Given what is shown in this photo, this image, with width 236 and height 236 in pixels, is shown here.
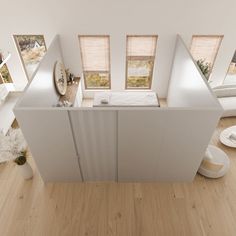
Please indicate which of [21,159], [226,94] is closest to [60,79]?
[21,159]

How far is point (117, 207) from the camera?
2.75 metres

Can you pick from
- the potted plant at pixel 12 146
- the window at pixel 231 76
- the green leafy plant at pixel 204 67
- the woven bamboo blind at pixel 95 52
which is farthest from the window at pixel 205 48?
the potted plant at pixel 12 146

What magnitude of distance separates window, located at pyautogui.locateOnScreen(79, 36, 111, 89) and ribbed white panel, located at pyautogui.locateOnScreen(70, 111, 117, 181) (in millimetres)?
2542

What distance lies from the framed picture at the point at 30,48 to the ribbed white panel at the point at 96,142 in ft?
7.87

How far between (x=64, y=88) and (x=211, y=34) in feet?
10.2

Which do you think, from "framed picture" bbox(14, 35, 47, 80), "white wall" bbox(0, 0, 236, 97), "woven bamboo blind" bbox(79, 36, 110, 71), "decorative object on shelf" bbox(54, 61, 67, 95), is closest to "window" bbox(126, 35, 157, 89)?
"white wall" bbox(0, 0, 236, 97)

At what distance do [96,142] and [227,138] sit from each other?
235 centimetres

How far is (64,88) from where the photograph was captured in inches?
169

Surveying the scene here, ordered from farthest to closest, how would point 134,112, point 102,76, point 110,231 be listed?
1. point 102,76
2. point 110,231
3. point 134,112

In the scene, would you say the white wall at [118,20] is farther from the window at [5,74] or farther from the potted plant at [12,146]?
the potted plant at [12,146]

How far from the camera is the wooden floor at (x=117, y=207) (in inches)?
101

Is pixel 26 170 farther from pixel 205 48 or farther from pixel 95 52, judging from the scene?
pixel 205 48

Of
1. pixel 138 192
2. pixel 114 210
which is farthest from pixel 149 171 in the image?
pixel 114 210

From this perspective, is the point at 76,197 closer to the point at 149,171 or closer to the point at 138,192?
the point at 138,192
